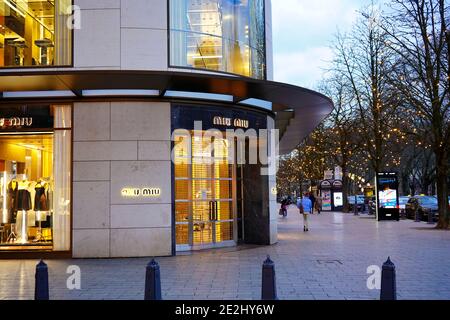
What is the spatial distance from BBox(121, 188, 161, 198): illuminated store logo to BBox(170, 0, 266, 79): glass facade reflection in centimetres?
361

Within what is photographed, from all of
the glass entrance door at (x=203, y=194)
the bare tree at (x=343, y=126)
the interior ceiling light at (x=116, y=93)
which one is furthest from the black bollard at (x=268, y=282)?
the bare tree at (x=343, y=126)

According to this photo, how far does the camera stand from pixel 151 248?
578 inches

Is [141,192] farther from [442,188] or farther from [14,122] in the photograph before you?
[442,188]

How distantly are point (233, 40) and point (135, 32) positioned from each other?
11.3 feet

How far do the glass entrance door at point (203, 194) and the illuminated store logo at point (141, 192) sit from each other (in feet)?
3.10

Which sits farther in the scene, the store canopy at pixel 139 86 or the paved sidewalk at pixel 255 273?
the store canopy at pixel 139 86

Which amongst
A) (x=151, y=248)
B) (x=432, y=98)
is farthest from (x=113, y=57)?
(x=432, y=98)

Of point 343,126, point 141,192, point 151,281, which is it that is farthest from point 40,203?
point 343,126

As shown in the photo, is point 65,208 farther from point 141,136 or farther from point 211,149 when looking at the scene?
point 211,149

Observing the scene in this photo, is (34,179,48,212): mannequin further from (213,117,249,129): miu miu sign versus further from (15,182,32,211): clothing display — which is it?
(213,117,249,129): miu miu sign

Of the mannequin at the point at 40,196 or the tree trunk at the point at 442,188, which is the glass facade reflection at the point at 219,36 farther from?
the tree trunk at the point at 442,188

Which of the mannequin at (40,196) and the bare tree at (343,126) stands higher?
the bare tree at (343,126)

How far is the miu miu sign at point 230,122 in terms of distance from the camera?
53.1ft

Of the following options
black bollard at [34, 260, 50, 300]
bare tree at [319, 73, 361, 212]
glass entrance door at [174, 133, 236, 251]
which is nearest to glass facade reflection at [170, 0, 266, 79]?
glass entrance door at [174, 133, 236, 251]
